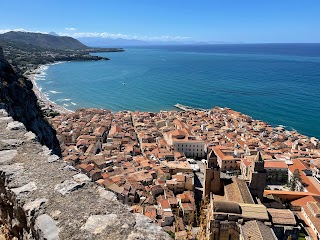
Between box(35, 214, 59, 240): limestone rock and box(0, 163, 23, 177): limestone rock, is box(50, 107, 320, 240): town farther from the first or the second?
box(35, 214, 59, 240): limestone rock

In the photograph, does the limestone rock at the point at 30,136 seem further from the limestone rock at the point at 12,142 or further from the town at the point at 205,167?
the town at the point at 205,167

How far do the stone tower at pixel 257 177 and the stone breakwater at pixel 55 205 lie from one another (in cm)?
2116

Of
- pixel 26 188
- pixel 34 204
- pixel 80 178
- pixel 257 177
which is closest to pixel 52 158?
pixel 80 178

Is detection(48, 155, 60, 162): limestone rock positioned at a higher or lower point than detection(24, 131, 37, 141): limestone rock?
lower

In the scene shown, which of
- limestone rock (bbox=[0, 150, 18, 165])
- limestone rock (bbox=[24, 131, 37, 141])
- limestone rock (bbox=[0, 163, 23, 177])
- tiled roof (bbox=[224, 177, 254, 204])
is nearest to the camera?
limestone rock (bbox=[0, 163, 23, 177])

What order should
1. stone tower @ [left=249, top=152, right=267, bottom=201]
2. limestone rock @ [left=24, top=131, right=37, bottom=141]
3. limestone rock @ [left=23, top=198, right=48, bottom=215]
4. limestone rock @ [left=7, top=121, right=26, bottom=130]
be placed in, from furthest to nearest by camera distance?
stone tower @ [left=249, top=152, right=267, bottom=201]
limestone rock @ [left=7, top=121, right=26, bottom=130]
limestone rock @ [left=24, top=131, right=37, bottom=141]
limestone rock @ [left=23, top=198, right=48, bottom=215]

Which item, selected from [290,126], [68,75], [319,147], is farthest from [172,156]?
[68,75]

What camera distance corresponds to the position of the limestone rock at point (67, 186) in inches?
140

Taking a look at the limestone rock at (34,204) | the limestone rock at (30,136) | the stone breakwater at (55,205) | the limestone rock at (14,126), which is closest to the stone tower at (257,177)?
the limestone rock at (14,126)

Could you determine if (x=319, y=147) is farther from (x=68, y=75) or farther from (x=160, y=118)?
(x=68, y=75)

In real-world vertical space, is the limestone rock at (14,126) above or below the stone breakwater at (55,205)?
above

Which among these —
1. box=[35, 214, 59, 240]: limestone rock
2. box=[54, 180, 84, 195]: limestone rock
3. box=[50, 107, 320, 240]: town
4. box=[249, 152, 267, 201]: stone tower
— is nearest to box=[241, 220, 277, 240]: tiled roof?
box=[50, 107, 320, 240]: town

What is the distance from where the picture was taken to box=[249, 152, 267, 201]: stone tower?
23.0 metres

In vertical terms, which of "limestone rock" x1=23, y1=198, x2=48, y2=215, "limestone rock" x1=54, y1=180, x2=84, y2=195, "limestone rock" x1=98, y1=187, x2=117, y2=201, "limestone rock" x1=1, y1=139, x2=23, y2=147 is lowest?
"limestone rock" x1=98, y1=187, x2=117, y2=201
